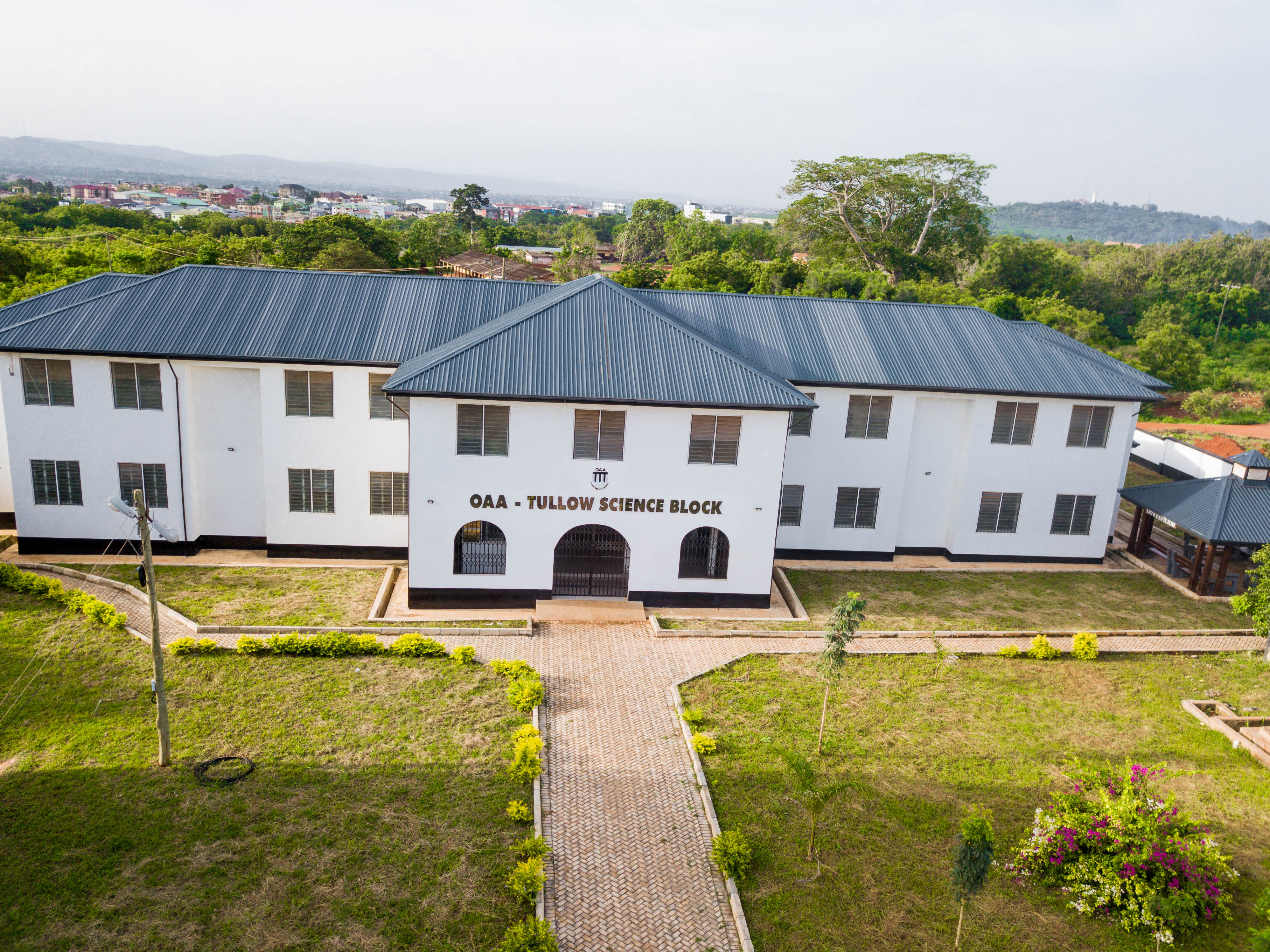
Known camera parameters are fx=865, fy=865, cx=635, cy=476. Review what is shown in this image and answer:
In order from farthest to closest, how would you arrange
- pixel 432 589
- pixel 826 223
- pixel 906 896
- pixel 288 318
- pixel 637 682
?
pixel 826 223, pixel 288 318, pixel 432 589, pixel 637 682, pixel 906 896

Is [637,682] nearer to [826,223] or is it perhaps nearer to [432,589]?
[432,589]

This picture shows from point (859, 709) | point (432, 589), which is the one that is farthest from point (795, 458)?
point (432, 589)

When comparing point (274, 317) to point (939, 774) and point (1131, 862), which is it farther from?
point (1131, 862)

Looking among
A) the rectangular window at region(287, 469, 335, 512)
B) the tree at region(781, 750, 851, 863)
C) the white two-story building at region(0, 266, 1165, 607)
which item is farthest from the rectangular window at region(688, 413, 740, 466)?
the rectangular window at region(287, 469, 335, 512)

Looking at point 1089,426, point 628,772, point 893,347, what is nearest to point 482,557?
point 628,772

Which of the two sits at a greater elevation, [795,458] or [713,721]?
[795,458]

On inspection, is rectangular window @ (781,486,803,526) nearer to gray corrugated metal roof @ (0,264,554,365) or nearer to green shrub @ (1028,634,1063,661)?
green shrub @ (1028,634,1063,661)
